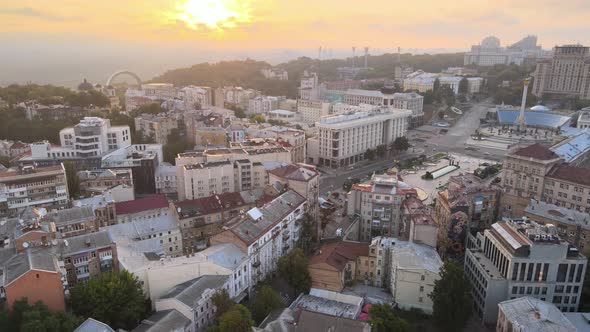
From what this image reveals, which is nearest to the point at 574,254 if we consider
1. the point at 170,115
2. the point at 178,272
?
the point at 178,272

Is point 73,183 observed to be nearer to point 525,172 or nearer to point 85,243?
point 85,243

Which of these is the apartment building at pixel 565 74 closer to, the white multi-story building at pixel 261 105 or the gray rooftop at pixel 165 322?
the white multi-story building at pixel 261 105

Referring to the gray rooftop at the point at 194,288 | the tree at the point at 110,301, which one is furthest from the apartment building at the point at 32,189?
the gray rooftop at the point at 194,288

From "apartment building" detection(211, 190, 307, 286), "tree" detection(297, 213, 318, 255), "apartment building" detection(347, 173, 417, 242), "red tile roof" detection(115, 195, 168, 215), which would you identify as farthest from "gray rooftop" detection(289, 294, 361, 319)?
"red tile roof" detection(115, 195, 168, 215)

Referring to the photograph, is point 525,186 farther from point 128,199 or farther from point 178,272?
point 128,199

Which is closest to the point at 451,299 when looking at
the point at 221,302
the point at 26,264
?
the point at 221,302

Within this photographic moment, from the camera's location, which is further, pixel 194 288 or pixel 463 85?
pixel 463 85
